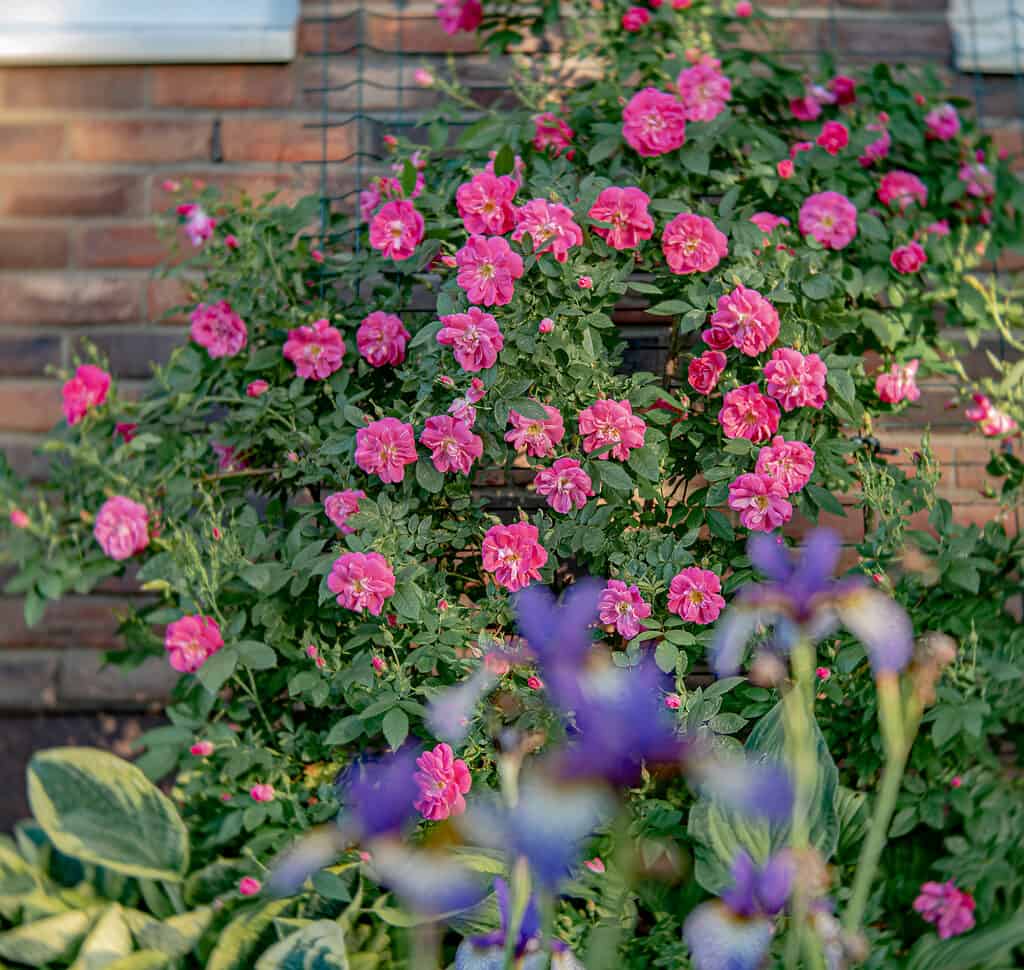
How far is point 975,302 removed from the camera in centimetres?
159

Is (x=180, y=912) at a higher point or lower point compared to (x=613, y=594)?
lower

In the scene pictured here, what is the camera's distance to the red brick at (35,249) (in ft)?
6.48

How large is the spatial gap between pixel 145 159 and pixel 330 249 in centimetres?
60

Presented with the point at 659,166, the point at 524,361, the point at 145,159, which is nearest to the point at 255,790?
the point at 524,361

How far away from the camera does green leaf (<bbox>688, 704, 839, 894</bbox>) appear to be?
0.97 meters

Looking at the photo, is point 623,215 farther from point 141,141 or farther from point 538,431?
point 141,141

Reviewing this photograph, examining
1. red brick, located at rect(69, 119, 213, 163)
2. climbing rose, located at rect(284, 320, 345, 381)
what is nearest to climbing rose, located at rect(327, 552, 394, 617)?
climbing rose, located at rect(284, 320, 345, 381)

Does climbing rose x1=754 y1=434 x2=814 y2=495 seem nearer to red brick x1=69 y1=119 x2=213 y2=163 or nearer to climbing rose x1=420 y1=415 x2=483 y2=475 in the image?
climbing rose x1=420 y1=415 x2=483 y2=475

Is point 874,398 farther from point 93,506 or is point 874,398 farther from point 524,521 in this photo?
point 93,506

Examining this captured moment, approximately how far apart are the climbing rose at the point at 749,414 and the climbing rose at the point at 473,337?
0.31 m

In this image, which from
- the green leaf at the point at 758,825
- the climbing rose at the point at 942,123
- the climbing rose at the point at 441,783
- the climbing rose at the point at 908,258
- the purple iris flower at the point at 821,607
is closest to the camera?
the purple iris flower at the point at 821,607

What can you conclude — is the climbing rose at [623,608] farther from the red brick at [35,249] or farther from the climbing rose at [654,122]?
the red brick at [35,249]

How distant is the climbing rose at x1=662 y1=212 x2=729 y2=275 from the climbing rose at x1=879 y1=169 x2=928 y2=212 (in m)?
0.41

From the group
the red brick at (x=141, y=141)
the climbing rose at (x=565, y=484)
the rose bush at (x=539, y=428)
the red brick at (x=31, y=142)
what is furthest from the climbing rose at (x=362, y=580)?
the red brick at (x=31, y=142)
